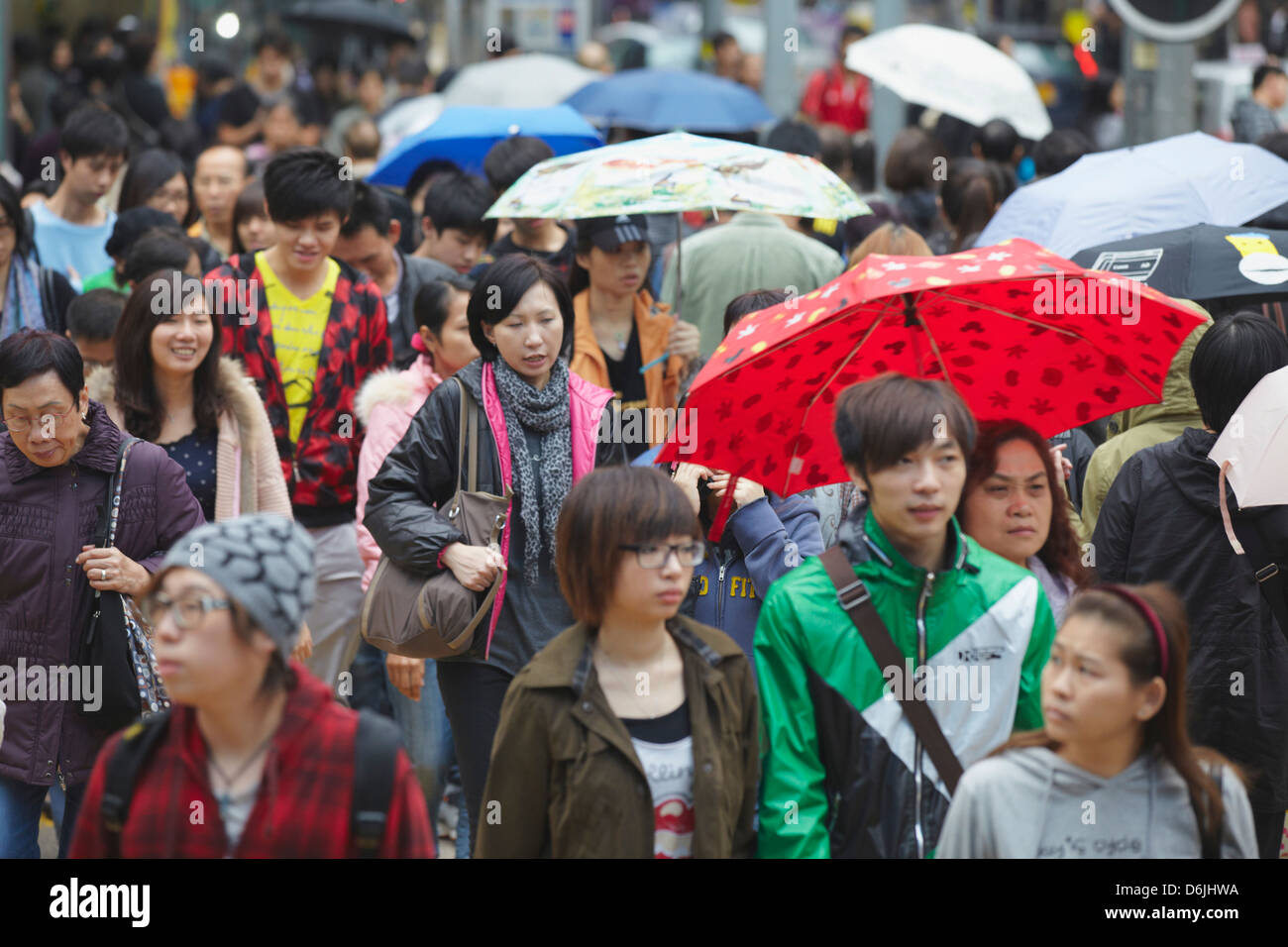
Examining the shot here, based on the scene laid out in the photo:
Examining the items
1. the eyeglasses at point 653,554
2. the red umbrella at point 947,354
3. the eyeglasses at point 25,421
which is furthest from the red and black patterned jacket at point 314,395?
the eyeglasses at point 653,554

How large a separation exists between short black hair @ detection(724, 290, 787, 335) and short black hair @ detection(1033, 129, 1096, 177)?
4199 millimetres

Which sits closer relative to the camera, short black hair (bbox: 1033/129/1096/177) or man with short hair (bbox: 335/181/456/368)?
man with short hair (bbox: 335/181/456/368)

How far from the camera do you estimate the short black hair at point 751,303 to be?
209 inches

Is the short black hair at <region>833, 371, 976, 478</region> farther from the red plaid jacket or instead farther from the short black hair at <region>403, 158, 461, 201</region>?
the short black hair at <region>403, 158, 461, 201</region>

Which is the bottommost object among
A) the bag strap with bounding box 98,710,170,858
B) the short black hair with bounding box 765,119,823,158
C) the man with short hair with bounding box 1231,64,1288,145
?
the bag strap with bounding box 98,710,170,858

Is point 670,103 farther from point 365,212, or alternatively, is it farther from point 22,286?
point 22,286

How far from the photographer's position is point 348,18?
18703 millimetres

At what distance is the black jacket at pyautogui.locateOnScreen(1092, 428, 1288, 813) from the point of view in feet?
15.5

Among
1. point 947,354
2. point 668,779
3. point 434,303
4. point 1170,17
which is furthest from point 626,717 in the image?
point 1170,17

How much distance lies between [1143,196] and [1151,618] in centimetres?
407

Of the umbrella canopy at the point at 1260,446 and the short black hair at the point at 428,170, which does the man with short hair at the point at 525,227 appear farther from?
the umbrella canopy at the point at 1260,446

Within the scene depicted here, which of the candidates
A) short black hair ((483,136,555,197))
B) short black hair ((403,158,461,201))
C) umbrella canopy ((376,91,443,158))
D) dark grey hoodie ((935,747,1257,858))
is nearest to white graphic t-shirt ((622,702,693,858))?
dark grey hoodie ((935,747,1257,858))

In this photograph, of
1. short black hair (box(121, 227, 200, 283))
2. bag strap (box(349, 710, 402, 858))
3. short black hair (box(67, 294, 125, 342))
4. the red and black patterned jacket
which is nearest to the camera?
bag strap (box(349, 710, 402, 858))

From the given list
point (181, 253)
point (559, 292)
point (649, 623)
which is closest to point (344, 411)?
point (181, 253)
